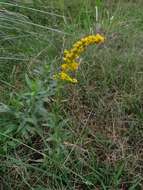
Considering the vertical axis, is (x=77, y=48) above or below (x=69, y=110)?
above

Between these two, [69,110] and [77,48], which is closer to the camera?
[77,48]

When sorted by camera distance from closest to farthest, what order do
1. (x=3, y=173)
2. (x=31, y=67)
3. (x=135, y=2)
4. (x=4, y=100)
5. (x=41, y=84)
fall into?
1. (x=3, y=173)
2. (x=41, y=84)
3. (x=4, y=100)
4. (x=31, y=67)
5. (x=135, y=2)

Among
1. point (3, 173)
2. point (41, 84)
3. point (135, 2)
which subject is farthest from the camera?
point (135, 2)

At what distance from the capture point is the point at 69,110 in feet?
6.95

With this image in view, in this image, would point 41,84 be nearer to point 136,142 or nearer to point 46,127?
point 46,127

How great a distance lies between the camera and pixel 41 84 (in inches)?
77.9

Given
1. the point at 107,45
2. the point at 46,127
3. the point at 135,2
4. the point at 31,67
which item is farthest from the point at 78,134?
the point at 135,2

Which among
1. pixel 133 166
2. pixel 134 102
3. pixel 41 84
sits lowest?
pixel 133 166

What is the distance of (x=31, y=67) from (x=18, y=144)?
555 mm

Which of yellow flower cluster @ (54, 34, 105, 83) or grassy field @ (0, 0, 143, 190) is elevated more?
yellow flower cluster @ (54, 34, 105, 83)

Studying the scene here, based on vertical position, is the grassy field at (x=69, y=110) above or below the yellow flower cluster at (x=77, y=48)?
below

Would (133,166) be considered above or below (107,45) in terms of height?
below

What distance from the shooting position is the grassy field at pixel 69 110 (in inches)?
72.9

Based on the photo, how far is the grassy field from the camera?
1.85 metres
